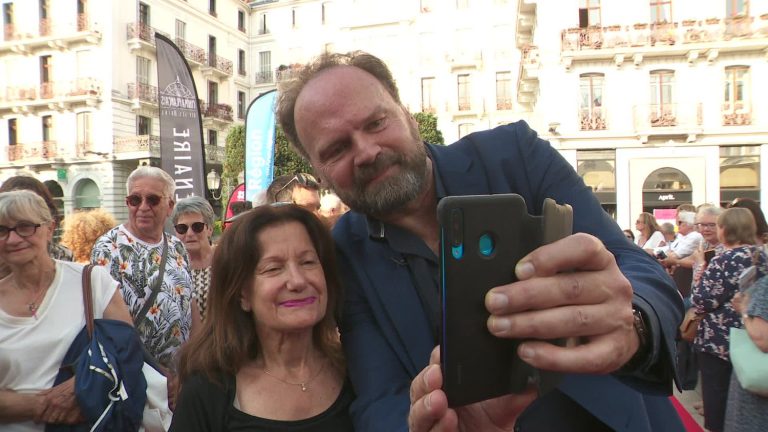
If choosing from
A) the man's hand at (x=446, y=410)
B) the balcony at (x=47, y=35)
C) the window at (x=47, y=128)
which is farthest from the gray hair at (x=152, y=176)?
the window at (x=47, y=128)

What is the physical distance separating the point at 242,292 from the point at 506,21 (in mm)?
34959

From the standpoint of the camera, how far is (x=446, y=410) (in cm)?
96

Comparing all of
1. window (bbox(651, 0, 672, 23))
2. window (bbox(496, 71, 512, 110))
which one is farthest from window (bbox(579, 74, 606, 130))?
window (bbox(496, 71, 512, 110))

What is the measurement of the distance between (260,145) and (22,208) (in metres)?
7.35

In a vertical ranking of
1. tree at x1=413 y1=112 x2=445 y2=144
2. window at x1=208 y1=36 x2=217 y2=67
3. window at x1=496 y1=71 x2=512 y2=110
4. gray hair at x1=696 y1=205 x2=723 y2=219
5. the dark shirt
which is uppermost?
window at x1=208 y1=36 x2=217 y2=67

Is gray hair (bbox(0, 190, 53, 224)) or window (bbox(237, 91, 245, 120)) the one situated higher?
window (bbox(237, 91, 245, 120))

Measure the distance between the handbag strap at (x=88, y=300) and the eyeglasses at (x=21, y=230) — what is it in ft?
1.11

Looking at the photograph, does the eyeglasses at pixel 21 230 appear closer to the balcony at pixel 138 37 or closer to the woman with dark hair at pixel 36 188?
the woman with dark hair at pixel 36 188

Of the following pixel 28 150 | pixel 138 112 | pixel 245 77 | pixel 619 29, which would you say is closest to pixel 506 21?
pixel 619 29

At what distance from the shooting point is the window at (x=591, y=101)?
72.5 feet

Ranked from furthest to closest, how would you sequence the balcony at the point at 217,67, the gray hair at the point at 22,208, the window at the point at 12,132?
the balcony at the point at 217,67
the window at the point at 12,132
the gray hair at the point at 22,208

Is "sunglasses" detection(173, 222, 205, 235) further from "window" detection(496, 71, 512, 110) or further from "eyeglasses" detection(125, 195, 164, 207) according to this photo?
"window" detection(496, 71, 512, 110)

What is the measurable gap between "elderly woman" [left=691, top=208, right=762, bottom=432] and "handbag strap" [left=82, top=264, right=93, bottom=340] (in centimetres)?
453

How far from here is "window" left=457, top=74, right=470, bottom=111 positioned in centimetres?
3438
